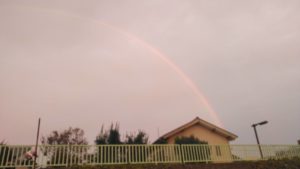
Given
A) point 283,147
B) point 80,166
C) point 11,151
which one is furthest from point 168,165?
point 283,147

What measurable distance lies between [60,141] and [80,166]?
21.8 m

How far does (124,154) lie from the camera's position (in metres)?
14.7

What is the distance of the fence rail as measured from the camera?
12.3m

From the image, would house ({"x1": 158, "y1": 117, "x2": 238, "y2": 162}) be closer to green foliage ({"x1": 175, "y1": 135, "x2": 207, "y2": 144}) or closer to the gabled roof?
the gabled roof

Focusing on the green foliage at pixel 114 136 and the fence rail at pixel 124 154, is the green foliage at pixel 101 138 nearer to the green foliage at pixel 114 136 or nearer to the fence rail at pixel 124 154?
the green foliage at pixel 114 136

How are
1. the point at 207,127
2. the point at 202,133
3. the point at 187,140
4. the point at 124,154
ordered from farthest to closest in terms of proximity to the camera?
the point at 207,127 < the point at 202,133 < the point at 187,140 < the point at 124,154

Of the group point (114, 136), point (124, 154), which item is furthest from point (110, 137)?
point (124, 154)

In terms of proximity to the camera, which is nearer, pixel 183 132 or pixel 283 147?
pixel 283 147

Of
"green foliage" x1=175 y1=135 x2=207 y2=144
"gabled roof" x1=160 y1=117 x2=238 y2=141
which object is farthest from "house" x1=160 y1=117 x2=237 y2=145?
"green foliage" x1=175 y1=135 x2=207 y2=144

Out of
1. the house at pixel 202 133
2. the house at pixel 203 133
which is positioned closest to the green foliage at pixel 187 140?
the house at pixel 202 133

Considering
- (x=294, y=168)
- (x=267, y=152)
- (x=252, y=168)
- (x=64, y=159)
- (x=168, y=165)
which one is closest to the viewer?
(x=64, y=159)

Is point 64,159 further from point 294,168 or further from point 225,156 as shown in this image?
point 294,168

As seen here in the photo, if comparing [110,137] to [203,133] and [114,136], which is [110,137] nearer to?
[114,136]

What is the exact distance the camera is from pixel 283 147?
20.4 m
